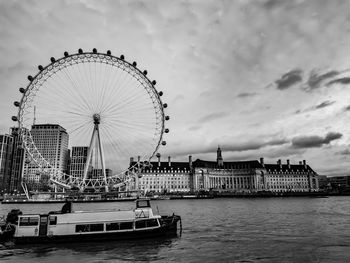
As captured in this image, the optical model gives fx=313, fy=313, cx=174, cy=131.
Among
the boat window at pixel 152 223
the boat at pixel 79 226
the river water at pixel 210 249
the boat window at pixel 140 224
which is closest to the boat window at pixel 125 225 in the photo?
the boat at pixel 79 226

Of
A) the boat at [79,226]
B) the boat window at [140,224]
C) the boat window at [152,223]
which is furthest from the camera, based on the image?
the boat window at [152,223]

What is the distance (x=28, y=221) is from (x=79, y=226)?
4852 mm

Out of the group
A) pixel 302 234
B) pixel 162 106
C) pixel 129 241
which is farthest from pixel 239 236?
pixel 162 106

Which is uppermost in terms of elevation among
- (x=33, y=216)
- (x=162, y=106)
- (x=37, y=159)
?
(x=162, y=106)

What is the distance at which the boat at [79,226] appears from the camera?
30.2 metres

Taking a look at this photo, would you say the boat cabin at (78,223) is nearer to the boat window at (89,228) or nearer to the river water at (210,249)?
the boat window at (89,228)

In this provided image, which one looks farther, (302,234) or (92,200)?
(92,200)

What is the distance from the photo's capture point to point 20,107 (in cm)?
5262

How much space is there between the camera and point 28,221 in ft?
99.8

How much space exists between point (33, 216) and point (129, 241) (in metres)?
9.71

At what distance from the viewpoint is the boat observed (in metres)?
30.2

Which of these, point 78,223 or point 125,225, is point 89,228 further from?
point 125,225

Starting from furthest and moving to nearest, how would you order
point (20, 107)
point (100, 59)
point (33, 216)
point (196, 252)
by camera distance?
1. point (100, 59)
2. point (20, 107)
3. point (33, 216)
4. point (196, 252)

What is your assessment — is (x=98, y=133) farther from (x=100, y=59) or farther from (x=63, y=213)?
(x=63, y=213)
